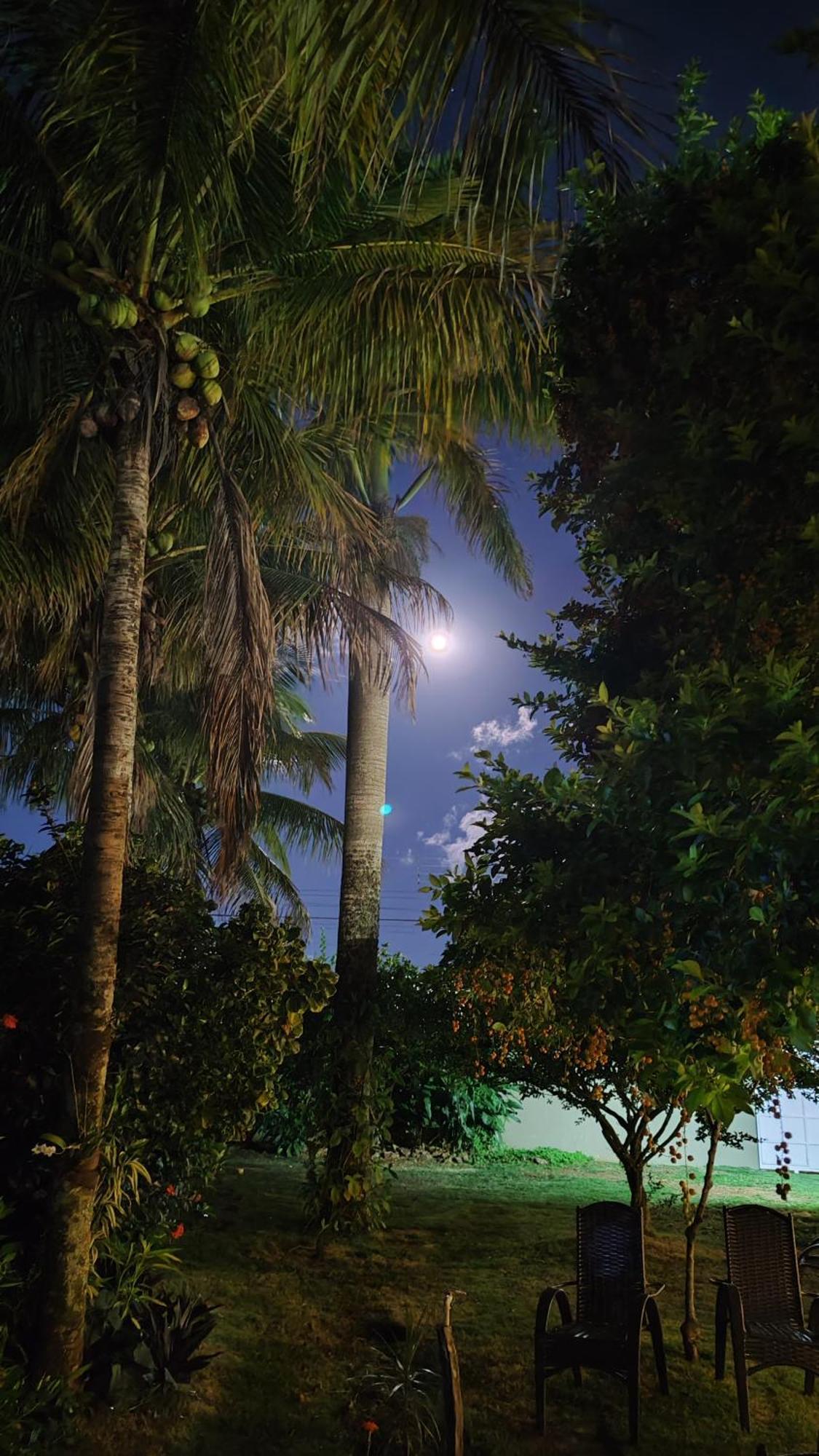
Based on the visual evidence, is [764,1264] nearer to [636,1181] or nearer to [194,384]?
[636,1181]

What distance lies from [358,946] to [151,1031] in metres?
4.46

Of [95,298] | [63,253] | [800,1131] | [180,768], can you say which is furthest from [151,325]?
[800,1131]

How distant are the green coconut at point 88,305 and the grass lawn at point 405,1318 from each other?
605cm

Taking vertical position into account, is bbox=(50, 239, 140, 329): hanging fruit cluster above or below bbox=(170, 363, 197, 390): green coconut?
above

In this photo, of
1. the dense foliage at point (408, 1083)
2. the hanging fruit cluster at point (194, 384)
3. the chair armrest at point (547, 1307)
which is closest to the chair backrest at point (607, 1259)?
the chair armrest at point (547, 1307)

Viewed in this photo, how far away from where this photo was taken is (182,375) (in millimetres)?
6152

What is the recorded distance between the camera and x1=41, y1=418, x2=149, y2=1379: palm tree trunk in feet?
16.1

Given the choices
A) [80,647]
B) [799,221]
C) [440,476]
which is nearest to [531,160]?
[799,221]

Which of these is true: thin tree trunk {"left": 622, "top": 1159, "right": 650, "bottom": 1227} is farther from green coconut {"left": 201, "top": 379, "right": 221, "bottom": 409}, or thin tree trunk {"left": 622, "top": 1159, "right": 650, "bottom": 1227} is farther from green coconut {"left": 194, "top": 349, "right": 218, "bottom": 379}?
green coconut {"left": 194, "top": 349, "right": 218, "bottom": 379}

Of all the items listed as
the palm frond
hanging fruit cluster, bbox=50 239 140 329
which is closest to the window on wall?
the palm frond

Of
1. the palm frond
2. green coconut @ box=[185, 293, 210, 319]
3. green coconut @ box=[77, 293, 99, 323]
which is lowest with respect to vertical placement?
the palm frond

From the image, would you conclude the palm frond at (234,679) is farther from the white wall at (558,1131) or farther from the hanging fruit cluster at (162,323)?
the white wall at (558,1131)

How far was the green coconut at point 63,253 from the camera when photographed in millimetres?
5957

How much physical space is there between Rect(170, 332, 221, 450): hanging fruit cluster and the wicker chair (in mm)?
5705
